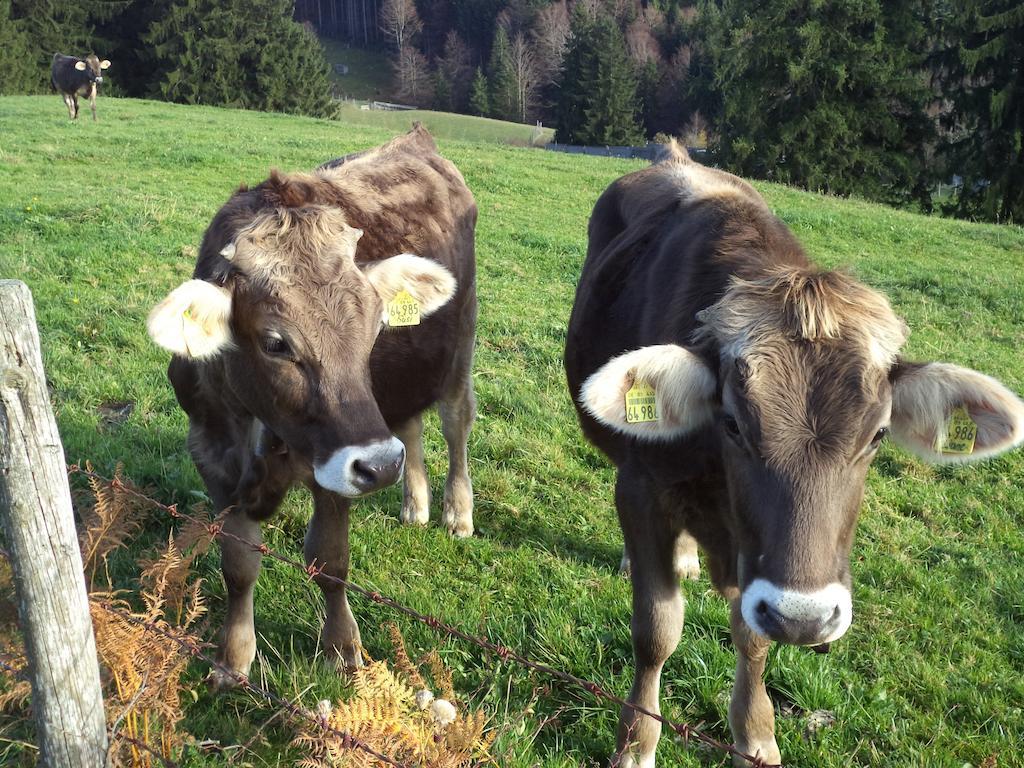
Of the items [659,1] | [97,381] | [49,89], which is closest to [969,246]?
[97,381]

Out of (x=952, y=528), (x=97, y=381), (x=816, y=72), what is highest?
(x=816, y=72)

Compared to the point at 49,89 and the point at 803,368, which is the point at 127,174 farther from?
the point at 49,89

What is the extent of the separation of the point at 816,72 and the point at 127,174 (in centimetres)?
2726

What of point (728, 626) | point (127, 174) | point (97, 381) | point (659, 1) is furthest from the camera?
point (659, 1)

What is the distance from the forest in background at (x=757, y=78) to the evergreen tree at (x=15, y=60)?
0.10 m

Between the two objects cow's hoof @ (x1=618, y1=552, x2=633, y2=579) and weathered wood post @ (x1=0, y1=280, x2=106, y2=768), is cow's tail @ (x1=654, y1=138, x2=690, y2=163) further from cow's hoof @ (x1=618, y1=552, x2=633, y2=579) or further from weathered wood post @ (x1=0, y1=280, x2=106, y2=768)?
weathered wood post @ (x1=0, y1=280, x2=106, y2=768)

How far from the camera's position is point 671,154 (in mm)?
5520

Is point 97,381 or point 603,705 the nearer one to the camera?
point 603,705

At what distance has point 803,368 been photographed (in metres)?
2.39

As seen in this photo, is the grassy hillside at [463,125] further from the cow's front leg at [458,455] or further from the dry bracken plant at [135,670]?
the dry bracken plant at [135,670]

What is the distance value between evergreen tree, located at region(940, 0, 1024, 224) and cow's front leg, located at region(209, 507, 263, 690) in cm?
3315

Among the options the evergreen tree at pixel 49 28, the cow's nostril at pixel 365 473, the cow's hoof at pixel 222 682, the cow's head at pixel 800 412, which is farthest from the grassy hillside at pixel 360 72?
the cow's head at pixel 800 412

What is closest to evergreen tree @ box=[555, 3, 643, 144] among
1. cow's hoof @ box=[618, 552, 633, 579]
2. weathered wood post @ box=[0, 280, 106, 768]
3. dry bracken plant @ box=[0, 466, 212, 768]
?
cow's hoof @ box=[618, 552, 633, 579]

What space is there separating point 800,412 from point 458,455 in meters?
3.15
